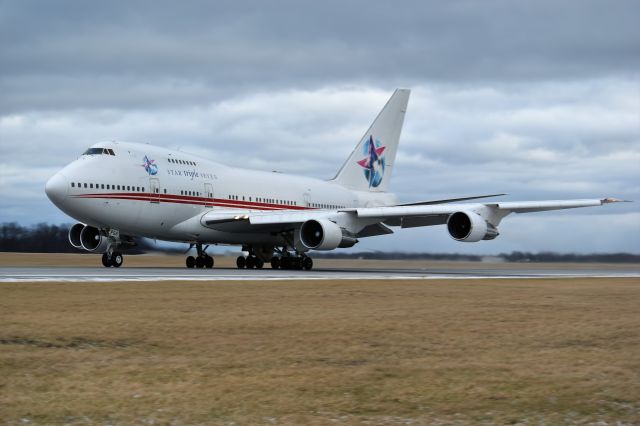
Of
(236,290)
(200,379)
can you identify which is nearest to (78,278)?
(236,290)

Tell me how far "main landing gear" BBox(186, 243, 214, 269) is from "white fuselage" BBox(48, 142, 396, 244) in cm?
135

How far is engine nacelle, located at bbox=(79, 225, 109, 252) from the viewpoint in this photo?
35500 mm

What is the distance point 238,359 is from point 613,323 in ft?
24.0

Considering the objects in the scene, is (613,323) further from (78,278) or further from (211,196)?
(211,196)

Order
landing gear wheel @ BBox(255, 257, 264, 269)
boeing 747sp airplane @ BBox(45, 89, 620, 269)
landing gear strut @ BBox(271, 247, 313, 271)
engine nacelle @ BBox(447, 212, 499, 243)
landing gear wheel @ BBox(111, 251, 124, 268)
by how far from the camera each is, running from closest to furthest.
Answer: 1. boeing 747sp airplane @ BBox(45, 89, 620, 269)
2. landing gear wheel @ BBox(111, 251, 124, 268)
3. engine nacelle @ BBox(447, 212, 499, 243)
4. landing gear strut @ BBox(271, 247, 313, 271)
5. landing gear wheel @ BBox(255, 257, 264, 269)

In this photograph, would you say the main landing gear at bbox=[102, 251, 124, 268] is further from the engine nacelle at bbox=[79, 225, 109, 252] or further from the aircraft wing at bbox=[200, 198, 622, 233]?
the aircraft wing at bbox=[200, 198, 622, 233]

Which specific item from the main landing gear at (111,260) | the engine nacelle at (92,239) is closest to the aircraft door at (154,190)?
the main landing gear at (111,260)

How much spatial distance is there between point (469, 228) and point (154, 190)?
44.1 ft

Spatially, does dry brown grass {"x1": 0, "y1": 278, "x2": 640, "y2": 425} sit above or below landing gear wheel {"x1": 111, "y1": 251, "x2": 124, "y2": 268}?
below

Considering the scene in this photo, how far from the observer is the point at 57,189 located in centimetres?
3114

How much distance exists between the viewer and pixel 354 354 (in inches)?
416

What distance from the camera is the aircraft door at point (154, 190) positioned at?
34.2 m

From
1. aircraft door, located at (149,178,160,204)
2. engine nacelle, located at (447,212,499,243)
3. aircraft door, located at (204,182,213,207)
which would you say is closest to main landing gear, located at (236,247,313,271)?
aircraft door, located at (204,182,213,207)

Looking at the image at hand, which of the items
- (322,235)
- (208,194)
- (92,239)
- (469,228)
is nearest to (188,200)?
(208,194)
